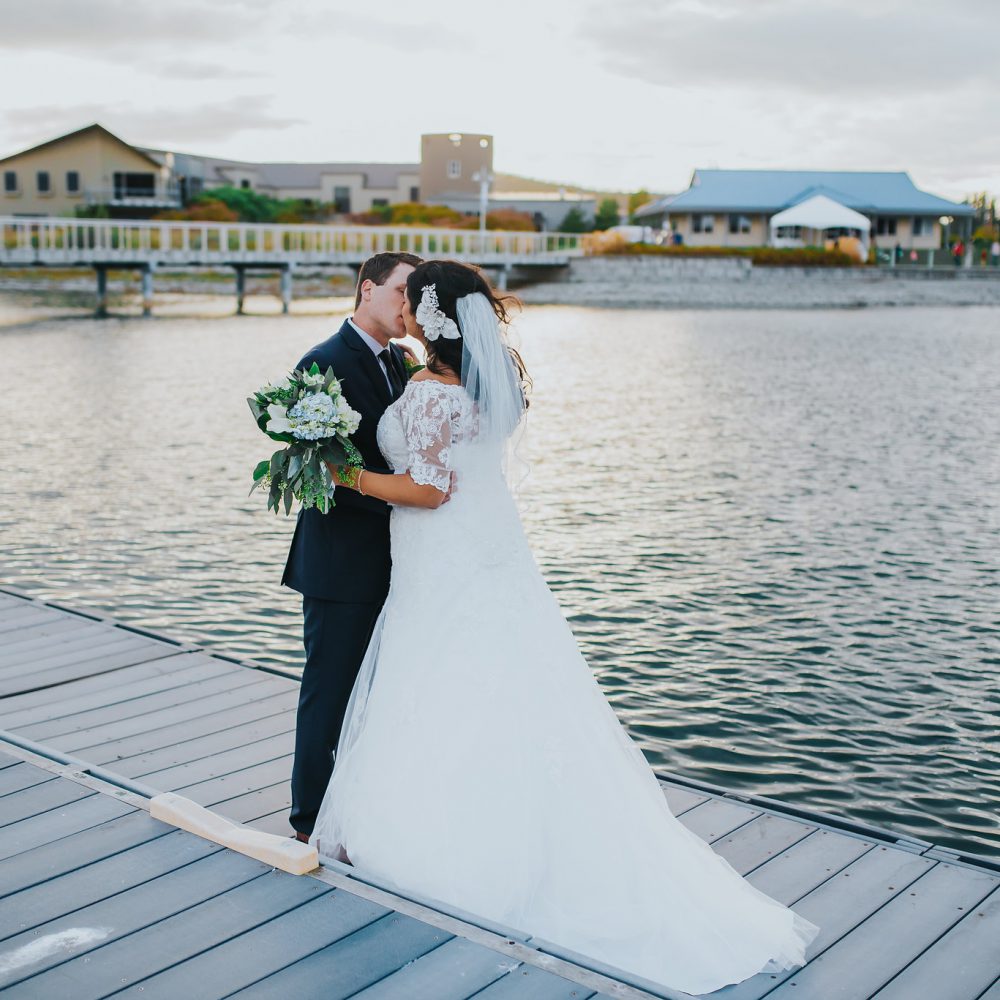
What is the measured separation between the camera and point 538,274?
59.8m

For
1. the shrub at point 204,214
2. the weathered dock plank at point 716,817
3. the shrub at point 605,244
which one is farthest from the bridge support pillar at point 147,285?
the weathered dock plank at point 716,817

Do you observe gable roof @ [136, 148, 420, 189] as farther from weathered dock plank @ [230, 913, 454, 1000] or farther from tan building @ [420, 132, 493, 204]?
weathered dock plank @ [230, 913, 454, 1000]

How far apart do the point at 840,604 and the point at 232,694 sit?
515 cm

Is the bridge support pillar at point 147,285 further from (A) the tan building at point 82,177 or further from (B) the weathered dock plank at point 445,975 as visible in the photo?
(B) the weathered dock plank at point 445,975

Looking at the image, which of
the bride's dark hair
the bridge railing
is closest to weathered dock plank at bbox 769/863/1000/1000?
the bride's dark hair

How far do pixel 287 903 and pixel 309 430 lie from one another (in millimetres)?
1448

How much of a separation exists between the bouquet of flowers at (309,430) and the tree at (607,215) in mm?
83368

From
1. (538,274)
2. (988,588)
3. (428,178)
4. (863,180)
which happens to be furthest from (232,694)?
(428,178)

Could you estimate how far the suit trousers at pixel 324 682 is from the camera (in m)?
4.31

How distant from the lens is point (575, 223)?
273 feet

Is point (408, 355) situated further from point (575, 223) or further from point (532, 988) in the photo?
point (575, 223)

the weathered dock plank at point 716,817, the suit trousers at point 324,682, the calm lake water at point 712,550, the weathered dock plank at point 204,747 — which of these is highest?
the suit trousers at point 324,682

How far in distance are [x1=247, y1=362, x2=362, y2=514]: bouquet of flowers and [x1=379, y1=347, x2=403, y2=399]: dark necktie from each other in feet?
1.36

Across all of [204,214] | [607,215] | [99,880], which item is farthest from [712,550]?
[607,215]
